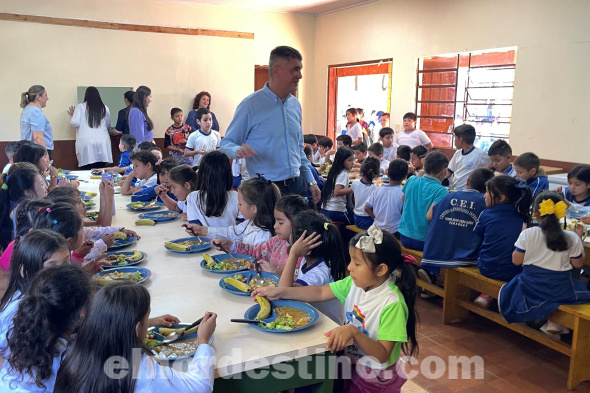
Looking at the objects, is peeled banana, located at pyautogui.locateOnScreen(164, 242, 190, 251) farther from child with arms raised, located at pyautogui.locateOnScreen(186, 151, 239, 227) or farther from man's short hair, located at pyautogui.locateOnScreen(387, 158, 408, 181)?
man's short hair, located at pyautogui.locateOnScreen(387, 158, 408, 181)

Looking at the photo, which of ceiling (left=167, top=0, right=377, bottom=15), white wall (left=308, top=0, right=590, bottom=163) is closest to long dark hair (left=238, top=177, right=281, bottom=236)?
white wall (left=308, top=0, right=590, bottom=163)

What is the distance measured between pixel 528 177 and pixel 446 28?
3.91m

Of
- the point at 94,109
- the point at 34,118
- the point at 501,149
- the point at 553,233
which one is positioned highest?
the point at 94,109

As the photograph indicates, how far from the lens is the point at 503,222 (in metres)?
3.02

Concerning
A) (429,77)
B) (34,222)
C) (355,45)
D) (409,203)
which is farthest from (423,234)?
(355,45)

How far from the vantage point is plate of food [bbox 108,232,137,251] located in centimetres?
252

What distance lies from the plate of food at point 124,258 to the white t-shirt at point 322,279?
0.82 meters

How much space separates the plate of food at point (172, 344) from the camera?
1.45 meters

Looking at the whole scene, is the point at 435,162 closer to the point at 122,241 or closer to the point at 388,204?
the point at 388,204

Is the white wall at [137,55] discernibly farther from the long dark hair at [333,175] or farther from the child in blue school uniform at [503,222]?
the child in blue school uniform at [503,222]

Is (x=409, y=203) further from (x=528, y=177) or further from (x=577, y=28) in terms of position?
(x=577, y=28)

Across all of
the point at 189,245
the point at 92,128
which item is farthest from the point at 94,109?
the point at 189,245

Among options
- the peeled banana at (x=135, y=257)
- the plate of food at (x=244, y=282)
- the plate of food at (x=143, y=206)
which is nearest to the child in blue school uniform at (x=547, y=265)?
the plate of food at (x=244, y=282)

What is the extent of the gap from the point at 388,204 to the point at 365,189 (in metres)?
0.41
